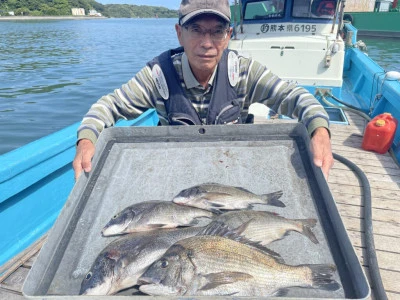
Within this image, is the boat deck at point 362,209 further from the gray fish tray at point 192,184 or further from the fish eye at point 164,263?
the fish eye at point 164,263

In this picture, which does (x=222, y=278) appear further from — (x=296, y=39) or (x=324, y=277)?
(x=296, y=39)

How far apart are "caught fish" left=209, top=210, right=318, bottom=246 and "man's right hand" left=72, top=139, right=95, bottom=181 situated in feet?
2.76

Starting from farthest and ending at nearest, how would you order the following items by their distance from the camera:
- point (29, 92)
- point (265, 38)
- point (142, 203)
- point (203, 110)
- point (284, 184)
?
point (29, 92)
point (265, 38)
point (203, 110)
point (284, 184)
point (142, 203)

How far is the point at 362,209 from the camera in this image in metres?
3.71

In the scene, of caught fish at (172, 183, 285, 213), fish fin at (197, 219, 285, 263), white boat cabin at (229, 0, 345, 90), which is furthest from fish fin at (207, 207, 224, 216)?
white boat cabin at (229, 0, 345, 90)

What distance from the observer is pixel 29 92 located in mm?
12844

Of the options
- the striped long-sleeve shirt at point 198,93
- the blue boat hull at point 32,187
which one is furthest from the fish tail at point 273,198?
the blue boat hull at point 32,187

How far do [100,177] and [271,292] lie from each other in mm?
1186

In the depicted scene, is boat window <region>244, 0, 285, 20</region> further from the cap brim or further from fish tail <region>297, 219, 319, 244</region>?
fish tail <region>297, 219, 319, 244</region>

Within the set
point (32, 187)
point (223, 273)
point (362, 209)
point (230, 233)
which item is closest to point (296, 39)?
point (362, 209)

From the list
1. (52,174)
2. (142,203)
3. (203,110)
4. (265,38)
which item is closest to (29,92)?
(265,38)

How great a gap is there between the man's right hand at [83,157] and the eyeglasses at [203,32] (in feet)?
3.65

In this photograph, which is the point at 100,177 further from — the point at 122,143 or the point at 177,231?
the point at 177,231

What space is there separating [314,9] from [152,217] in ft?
27.7
